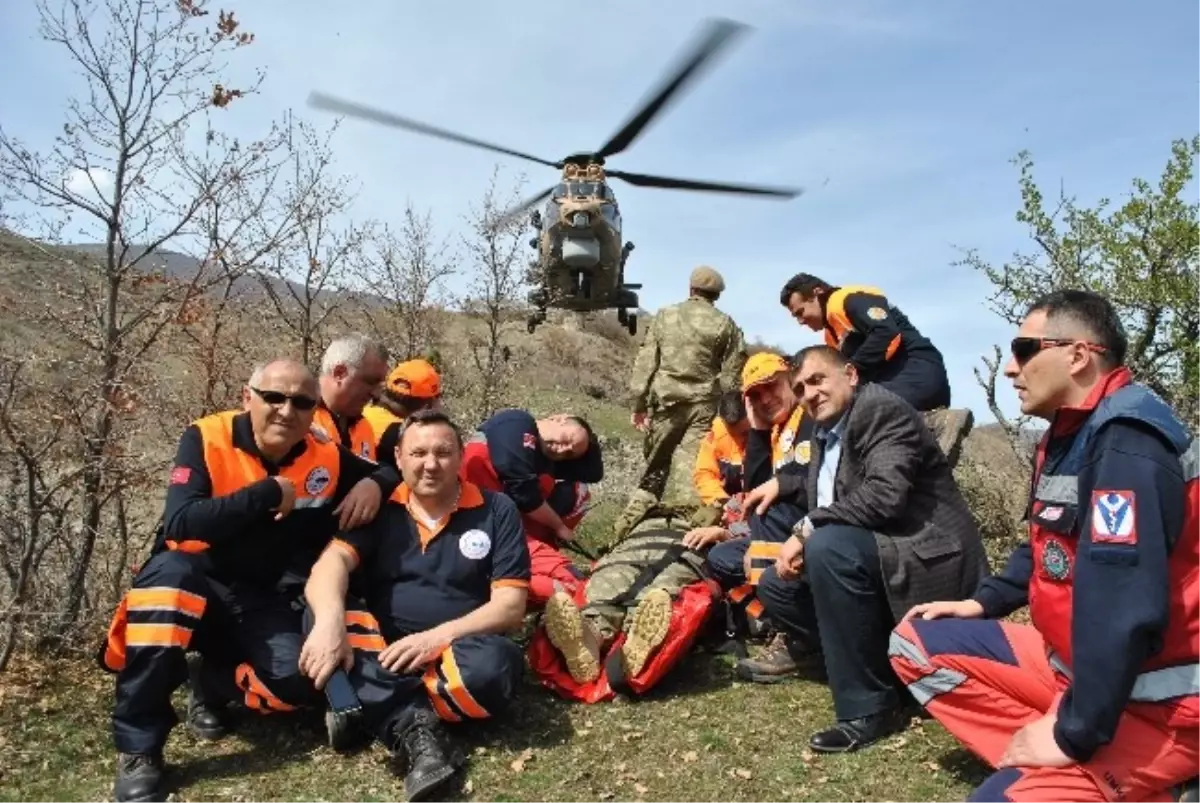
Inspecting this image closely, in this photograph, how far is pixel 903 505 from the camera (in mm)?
3596

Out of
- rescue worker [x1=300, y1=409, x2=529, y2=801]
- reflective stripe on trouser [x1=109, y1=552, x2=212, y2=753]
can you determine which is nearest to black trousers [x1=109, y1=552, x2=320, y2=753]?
reflective stripe on trouser [x1=109, y1=552, x2=212, y2=753]

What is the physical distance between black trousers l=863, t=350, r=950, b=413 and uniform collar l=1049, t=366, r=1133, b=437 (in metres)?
2.47

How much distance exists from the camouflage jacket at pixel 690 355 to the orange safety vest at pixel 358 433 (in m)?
3.46

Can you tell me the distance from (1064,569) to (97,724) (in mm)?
3514

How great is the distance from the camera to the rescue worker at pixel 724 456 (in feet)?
17.5

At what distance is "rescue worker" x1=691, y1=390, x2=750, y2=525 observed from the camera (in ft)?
17.5

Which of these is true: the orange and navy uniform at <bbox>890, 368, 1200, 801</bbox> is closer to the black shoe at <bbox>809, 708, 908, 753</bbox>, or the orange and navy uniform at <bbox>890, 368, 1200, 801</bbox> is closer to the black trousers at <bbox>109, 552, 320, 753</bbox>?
the black shoe at <bbox>809, 708, 908, 753</bbox>

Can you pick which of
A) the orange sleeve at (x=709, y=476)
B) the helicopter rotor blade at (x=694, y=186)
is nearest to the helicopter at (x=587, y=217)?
the helicopter rotor blade at (x=694, y=186)

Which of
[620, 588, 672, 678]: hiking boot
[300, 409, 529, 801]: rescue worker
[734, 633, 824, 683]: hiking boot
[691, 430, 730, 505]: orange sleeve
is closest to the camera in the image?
[300, 409, 529, 801]: rescue worker

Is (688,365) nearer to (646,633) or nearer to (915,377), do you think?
(915,377)

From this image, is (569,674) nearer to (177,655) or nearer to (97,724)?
(177,655)

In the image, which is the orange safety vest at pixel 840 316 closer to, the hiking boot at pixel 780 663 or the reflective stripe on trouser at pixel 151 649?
the hiking boot at pixel 780 663

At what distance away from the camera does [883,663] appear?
143 inches

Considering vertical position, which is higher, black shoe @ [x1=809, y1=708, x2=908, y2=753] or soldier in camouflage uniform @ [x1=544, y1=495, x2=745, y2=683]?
soldier in camouflage uniform @ [x1=544, y1=495, x2=745, y2=683]
